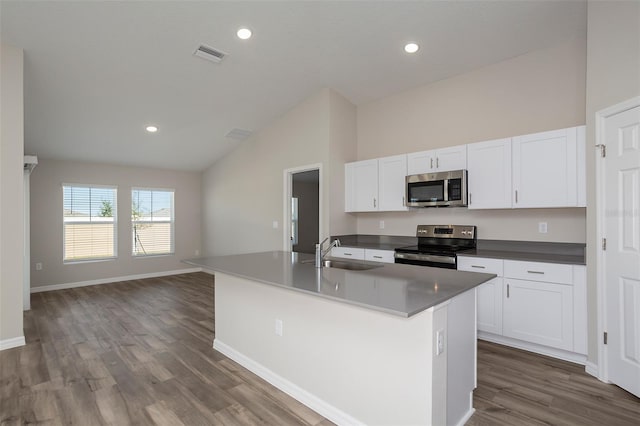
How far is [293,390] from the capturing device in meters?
2.32

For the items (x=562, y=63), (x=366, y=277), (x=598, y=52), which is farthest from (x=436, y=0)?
(x=366, y=277)

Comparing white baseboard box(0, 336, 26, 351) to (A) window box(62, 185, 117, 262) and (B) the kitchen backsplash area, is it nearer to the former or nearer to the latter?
(A) window box(62, 185, 117, 262)

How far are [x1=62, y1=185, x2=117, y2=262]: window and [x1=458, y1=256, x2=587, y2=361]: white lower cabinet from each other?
20.5 ft

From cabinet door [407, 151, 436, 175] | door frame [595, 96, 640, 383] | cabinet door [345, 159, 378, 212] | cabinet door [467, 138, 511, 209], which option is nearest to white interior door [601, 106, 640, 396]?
door frame [595, 96, 640, 383]

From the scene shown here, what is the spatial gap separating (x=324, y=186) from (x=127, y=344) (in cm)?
286

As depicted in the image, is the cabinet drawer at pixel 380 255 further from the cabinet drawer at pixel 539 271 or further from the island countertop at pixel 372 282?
the island countertop at pixel 372 282

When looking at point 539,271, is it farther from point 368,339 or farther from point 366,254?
point 368,339

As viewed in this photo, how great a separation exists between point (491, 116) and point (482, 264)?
1.70 metres

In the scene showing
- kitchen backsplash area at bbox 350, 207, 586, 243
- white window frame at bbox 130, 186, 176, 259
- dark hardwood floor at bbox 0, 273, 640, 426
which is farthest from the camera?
white window frame at bbox 130, 186, 176, 259

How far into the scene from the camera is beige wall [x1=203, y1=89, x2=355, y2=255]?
15.1 ft

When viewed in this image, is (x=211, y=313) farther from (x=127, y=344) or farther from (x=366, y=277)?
(x=366, y=277)

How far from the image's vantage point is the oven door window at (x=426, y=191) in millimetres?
3781

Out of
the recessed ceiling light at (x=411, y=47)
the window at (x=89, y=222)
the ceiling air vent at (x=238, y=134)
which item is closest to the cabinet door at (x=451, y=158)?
the recessed ceiling light at (x=411, y=47)

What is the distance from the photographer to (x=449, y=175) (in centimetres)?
371
